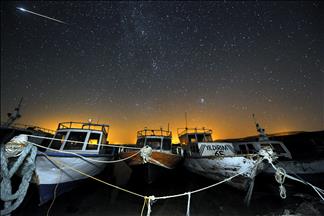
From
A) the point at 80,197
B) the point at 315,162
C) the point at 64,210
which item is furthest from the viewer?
the point at 315,162

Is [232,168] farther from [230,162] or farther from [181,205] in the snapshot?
[181,205]

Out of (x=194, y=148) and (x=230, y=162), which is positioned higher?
(x=194, y=148)

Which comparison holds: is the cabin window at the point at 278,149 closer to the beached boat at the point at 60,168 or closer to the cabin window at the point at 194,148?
the cabin window at the point at 194,148

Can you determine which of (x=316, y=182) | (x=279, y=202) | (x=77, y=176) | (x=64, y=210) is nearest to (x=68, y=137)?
(x=77, y=176)

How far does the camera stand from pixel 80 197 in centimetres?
706

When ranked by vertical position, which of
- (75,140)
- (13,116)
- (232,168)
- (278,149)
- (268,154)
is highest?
(13,116)

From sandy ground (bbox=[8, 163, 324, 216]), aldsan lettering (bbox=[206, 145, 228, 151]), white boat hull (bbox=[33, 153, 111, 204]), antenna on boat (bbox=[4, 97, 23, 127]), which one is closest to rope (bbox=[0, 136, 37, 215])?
white boat hull (bbox=[33, 153, 111, 204])

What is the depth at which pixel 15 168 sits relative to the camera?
13.0 feet

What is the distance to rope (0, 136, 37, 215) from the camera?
376 centimetres

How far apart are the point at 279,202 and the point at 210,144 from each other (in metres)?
5.21

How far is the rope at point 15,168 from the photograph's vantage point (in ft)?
12.3

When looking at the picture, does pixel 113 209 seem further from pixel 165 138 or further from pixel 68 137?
pixel 165 138

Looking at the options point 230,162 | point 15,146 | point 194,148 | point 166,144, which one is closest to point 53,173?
point 15,146

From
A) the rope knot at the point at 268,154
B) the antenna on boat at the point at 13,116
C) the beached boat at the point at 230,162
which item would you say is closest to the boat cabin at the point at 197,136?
the beached boat at the point at 230,162
